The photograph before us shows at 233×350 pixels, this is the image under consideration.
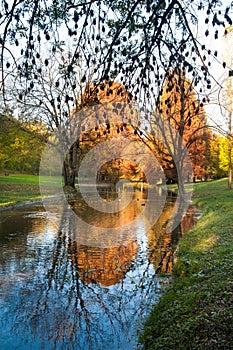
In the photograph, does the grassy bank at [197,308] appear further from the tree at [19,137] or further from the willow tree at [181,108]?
the tree at [19,137]

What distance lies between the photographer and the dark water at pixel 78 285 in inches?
207

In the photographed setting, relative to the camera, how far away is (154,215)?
1970 centimetres

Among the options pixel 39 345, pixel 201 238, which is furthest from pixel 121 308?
pixel 201 238

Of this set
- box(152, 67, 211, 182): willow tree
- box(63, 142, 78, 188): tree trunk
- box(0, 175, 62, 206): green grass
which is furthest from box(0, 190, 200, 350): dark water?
box(63, 142, 78, 188): tree trunk

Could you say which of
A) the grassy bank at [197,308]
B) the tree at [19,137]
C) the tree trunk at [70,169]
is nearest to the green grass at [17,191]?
the tree trunk at [70,169]

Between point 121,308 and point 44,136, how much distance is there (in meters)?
27.8

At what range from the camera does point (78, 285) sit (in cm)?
736

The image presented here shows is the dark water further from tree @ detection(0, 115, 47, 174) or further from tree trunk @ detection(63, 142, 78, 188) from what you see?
tree trunk @ detection(63, 142, 78, 188)

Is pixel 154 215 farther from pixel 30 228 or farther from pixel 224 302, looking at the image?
pixel 224 302

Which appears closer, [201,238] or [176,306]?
[176,306]

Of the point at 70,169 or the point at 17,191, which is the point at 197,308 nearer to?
the point at 17,191

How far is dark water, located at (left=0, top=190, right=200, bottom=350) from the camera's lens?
5.27m

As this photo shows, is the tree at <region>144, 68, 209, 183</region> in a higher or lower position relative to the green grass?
higher

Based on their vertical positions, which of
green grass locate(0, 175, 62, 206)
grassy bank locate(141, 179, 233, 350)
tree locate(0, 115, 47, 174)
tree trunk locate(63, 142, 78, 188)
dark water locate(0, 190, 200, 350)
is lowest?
dark water locate(0, 190, 200, 350)
